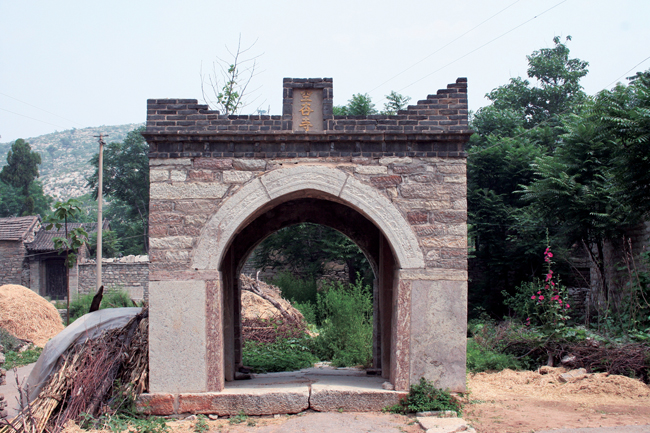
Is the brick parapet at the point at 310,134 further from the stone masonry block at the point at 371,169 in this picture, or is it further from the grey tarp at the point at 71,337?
the grey tarp at the point at 71,337

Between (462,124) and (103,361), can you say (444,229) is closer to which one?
(462,124)

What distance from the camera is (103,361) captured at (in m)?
5.55

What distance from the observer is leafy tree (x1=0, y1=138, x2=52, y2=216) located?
2980 cm

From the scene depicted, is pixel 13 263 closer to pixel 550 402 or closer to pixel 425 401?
pixel 425 401

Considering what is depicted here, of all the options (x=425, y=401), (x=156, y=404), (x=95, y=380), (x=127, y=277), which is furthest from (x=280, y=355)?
(x=127, y=277)

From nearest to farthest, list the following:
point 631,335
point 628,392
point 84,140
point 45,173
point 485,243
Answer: point 628,392
point 631,335
point 485,243
point 45,173
point 84,140

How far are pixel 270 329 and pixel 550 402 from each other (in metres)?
6.19

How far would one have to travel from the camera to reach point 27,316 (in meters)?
12.3

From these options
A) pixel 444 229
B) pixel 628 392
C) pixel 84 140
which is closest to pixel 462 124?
pixel 444 229

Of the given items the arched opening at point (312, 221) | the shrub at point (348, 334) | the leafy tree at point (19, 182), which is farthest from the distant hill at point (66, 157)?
the arched opening at point (312, 221)

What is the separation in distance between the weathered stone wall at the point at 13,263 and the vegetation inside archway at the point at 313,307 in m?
9.25

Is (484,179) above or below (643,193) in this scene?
above

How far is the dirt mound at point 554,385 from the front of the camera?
6137 millimetres

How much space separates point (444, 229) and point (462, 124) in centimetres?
116
